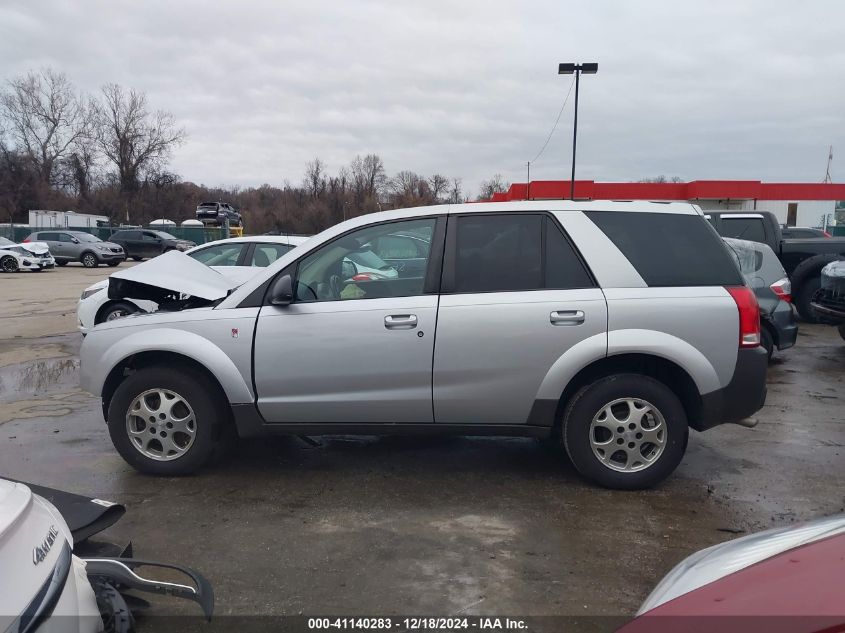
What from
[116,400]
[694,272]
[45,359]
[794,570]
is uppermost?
[694,272]

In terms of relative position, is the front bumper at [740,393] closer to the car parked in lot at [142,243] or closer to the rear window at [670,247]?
the rear window at [670,247]

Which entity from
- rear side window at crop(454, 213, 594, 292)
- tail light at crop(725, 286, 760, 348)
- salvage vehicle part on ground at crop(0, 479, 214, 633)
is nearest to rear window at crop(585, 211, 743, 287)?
tail light at crop(725, 286, 760, 348)

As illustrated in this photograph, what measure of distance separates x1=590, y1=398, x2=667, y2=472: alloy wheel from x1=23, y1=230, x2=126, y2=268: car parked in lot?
102 ft

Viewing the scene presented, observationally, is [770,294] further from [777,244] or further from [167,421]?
[167,421]

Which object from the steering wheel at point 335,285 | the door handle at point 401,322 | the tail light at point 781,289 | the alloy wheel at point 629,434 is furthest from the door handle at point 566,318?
the tail light at point 781,289

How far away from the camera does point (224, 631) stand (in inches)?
122

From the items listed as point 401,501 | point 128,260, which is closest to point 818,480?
point 401,501

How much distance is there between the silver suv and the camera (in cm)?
452

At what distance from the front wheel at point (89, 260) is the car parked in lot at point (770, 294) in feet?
95.9

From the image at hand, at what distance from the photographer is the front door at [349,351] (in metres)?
4.59

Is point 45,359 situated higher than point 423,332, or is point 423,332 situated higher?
point 423,332

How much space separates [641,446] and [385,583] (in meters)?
2.01

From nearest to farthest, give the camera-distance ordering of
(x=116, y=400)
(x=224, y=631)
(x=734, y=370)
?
(x=224, y=631), (x=734, y=370), (x=116, y=400)

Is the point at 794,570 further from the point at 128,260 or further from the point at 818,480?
the point at 128,260
